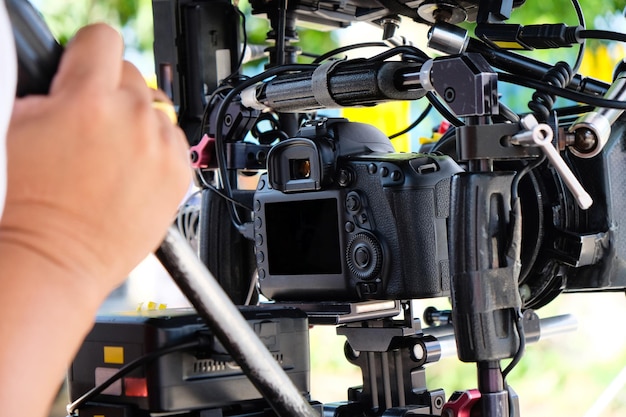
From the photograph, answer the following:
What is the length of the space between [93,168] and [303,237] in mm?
738

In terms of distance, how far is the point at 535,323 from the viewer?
132 centimetres

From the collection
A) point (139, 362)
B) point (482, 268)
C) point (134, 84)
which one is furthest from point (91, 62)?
point (482, 268)

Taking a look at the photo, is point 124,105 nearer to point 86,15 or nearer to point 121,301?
point 121,301

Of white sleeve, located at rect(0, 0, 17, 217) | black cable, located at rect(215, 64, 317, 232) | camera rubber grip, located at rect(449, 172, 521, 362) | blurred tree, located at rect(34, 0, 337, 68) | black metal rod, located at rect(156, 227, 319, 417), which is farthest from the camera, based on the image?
blurred tree, located at rect(34, 0, 337, 68)

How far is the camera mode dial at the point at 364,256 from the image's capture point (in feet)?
3.68

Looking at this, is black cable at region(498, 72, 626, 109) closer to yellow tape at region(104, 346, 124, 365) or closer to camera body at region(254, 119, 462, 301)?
camera body at region(254, 119, 462, 301)

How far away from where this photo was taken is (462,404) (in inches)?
41.5

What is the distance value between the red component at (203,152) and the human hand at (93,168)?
87cm

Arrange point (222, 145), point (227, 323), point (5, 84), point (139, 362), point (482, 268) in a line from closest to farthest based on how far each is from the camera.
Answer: point (5, 84)
point (227, 323)
point (139, 362)
point (482, 268)
point (222, 145)

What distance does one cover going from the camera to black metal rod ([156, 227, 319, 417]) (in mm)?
594

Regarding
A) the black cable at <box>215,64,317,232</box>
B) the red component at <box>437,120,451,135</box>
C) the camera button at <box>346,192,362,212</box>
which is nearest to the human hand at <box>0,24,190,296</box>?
the camera button at <box>346,192,362,212</box>

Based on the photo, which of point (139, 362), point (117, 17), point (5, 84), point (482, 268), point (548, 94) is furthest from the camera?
point (117, 17)

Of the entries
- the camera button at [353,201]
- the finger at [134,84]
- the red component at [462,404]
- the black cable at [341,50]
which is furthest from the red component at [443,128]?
the finger at [134,84]

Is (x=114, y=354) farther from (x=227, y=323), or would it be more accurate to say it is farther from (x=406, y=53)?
(x=406, y=53)
